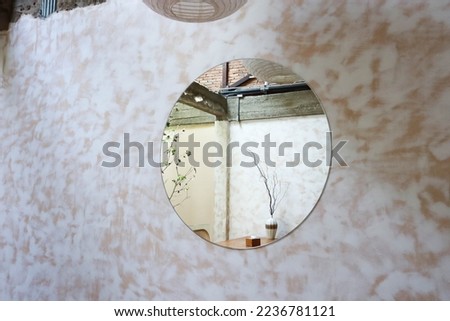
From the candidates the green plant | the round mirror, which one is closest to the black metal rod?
the round mirror

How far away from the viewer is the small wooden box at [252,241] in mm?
2309

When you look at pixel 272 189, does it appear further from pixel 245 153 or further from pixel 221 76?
pixel 221 76

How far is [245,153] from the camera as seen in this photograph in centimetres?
238

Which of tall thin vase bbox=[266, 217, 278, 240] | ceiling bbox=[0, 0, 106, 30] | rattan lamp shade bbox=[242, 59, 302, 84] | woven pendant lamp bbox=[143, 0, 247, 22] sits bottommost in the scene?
tall thin vase bbox=[266, 217, 278, 240]

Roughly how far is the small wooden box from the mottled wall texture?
2.4 inches

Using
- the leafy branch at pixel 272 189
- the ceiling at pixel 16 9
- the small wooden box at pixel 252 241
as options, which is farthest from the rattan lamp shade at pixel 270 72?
the ceiling at pixel 16 9

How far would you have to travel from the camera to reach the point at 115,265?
267cm

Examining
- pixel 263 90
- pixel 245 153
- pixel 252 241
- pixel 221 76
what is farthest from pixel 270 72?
pixel 252 241

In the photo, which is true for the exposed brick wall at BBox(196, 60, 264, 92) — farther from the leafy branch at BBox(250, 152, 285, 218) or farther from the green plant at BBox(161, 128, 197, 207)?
the leafy branch at BBox(250, 152, 285, 218)

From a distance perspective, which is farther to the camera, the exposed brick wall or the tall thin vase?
the exposed brick wall

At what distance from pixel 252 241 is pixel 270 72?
971 millimetres

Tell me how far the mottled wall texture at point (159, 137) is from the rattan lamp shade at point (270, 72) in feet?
0.17

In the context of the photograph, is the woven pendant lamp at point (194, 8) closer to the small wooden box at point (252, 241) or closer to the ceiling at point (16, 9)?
the small wooden box at point (252, 241)

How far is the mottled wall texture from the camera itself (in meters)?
2.04
